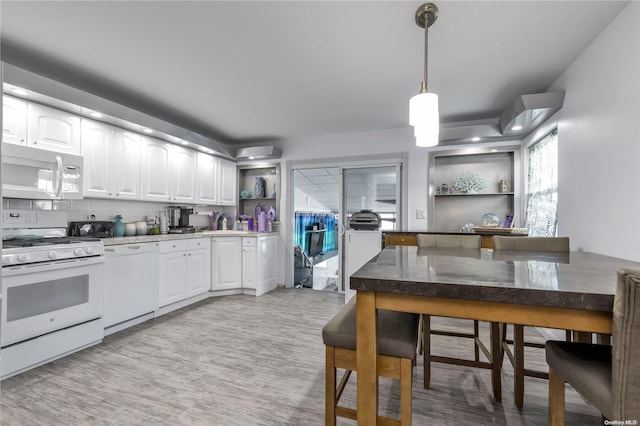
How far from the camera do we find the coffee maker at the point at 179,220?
12.2ft

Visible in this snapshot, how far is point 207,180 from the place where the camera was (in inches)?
165

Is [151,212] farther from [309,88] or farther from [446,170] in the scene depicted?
[446,170]

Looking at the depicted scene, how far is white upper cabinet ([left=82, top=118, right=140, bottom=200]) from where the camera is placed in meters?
2.70

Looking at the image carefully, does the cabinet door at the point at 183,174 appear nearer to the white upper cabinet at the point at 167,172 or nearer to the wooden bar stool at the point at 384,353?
the white upper cabinet at the point at 167,172

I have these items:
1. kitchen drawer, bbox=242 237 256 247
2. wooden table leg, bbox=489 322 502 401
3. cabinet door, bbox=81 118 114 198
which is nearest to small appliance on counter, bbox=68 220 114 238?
cabinet door, bbox=81 118 114 198

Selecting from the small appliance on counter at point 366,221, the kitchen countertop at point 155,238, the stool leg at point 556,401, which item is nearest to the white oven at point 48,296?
the kitchen countertop at point 155,238

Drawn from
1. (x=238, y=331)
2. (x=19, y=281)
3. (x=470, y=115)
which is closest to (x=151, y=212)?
(x=19, y=281)

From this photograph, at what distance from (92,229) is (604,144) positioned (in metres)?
4.48

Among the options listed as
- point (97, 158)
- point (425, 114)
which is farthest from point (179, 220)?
point (425, 114)

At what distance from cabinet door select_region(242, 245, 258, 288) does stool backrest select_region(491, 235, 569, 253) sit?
Answer: 3.06 m

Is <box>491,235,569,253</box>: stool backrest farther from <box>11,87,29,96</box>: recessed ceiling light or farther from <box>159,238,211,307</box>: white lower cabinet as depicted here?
<box>11,87,29,96</box>: recessed ceiling light

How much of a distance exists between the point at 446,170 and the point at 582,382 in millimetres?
3283

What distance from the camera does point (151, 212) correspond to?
11.9 ft

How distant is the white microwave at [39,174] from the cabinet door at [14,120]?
0.31ft
